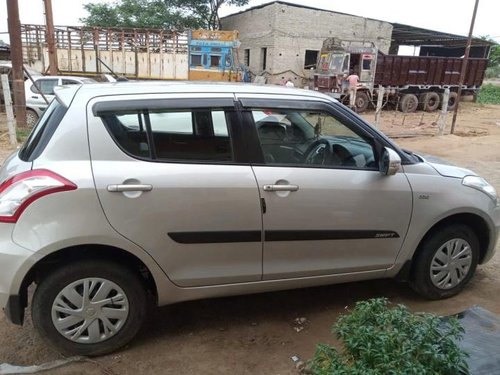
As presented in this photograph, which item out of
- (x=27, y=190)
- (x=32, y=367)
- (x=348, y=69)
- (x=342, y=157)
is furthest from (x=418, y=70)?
(x=32, y=367)

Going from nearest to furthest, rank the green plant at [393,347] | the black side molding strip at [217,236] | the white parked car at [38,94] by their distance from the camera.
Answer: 1. the green plant at [393,347]
2. the black side molding strip at [217,236]
3. the white parked car at [38,94]

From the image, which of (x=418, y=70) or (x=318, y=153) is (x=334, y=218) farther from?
(x=418, y=70)

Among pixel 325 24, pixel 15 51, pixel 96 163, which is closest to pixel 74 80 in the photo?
pixel 15 51

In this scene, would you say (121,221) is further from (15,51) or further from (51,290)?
(15,51)

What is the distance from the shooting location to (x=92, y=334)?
2695 millimetres

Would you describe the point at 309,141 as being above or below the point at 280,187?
above

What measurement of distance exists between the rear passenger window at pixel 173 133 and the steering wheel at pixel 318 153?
0.60 metres

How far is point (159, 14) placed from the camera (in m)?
31.5

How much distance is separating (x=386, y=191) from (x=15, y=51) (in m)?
10.2

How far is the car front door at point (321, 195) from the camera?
2857mm

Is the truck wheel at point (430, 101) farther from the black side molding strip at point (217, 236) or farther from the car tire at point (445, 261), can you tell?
the black side molding strip at point (217, 236)

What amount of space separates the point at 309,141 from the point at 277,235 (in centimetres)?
80

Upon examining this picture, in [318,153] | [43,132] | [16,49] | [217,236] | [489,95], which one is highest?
[16,49]

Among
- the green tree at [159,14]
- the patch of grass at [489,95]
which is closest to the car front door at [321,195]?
the patch of grass at [489,95]
